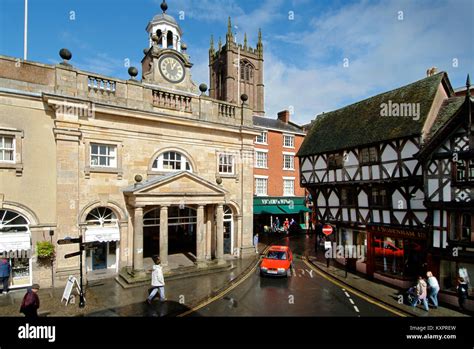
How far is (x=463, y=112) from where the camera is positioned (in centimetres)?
1140

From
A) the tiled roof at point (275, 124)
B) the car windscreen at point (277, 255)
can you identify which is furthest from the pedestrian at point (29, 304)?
the tiled roof at point (275, 124)

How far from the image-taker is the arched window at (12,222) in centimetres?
1260

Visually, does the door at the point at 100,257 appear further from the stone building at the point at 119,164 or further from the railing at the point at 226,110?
the railing at the point at 226,110

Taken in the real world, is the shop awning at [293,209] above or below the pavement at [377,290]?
above

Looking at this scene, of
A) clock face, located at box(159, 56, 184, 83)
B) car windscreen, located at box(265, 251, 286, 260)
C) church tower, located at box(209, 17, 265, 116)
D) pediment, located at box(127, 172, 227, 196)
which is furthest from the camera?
church tower, located at box(209, 17, 265, 116)

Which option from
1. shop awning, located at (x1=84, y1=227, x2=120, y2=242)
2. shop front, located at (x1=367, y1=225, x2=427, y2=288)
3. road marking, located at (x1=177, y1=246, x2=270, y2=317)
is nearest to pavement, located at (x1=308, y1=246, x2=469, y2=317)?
shop front, located at (x1=367, y1=225, x2=427, y2=288)

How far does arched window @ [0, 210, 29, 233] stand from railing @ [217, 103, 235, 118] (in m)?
12.6

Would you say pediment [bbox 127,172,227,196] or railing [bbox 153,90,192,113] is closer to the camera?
pediment [bbox 127,172,227,196]

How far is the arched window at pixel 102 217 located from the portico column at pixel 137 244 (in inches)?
59.4

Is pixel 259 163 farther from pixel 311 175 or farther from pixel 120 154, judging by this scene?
pixel 120 154

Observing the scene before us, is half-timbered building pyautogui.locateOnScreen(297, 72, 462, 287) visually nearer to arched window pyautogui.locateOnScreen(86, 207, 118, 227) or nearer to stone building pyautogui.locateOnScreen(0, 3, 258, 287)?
stone building pyautogui.locateOnScreen(0, 3, 258, 287)

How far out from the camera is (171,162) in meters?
17.5

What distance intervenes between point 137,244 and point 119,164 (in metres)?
4.48

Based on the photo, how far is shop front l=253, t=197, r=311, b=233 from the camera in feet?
95.5
